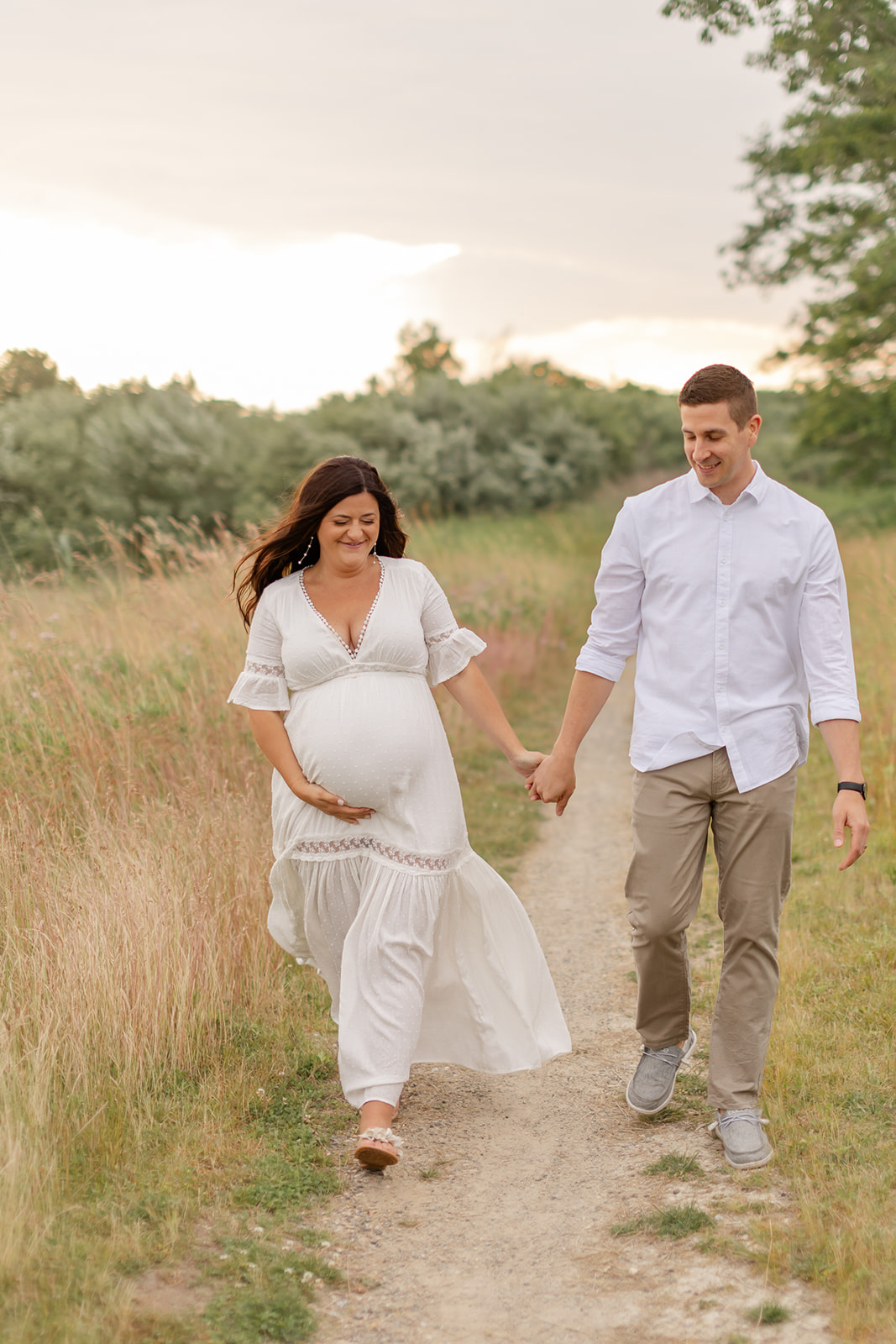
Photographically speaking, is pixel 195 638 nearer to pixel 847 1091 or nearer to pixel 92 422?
pixel 847 1091

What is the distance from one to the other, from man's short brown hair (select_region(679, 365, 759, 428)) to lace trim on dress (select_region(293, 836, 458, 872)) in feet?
5.46

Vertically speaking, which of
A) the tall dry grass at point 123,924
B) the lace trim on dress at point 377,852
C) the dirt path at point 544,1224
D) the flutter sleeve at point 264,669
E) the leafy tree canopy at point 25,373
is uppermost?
the leafy tree canopy at point 25,373

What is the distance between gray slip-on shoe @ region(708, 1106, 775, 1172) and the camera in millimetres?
3494

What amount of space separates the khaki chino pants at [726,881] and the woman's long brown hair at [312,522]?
1.26 metres

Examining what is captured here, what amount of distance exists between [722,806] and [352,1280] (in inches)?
67.7

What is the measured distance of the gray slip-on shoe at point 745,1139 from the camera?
138 inches

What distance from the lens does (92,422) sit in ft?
82.0

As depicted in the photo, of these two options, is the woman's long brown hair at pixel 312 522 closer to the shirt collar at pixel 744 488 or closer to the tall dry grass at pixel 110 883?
the shirt collar at pixel 744 488

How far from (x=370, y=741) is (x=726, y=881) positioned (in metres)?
1.22

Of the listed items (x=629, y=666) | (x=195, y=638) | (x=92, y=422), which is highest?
(x=92, y=422)

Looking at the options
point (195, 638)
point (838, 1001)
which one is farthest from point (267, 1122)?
point (195, 638)

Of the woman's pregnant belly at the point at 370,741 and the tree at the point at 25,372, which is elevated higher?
the tree at the point at 25,372

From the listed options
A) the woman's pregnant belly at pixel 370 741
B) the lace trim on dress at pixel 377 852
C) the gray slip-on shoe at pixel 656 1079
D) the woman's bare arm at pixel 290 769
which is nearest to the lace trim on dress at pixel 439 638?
the woman's pregnant belly at pixel 370 741

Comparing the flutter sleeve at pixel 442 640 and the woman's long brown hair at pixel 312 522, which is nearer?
the woman's long brown hair at pixel 312 522
